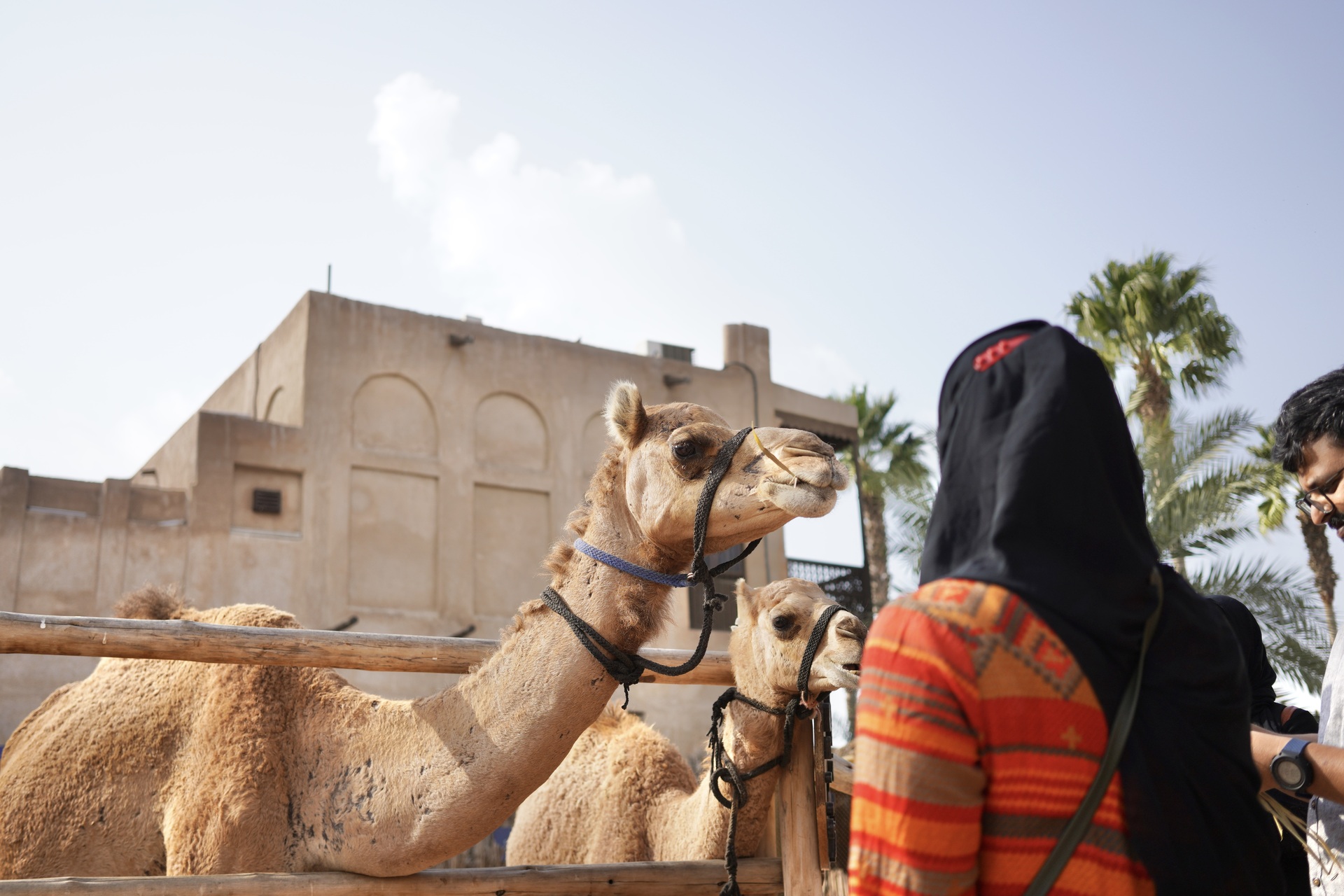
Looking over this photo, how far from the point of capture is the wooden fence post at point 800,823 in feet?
13.1

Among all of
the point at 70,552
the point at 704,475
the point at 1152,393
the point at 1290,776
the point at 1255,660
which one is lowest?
the point at 1290,776

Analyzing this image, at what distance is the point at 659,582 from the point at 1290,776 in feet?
5.43

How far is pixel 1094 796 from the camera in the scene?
4.81ft

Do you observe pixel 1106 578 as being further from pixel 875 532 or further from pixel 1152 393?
pixel 875 532

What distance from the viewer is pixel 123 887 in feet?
10.2

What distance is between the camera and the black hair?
2660 mm

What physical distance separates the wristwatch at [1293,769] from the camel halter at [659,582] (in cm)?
141

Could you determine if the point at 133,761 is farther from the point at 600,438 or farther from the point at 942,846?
the point at 600,438

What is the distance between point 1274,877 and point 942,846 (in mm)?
543

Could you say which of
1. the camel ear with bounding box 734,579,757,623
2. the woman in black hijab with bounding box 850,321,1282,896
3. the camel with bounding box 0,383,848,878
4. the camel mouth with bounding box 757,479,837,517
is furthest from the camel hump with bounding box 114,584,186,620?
the woman in black hijab with bounding box 850,321,1282,896

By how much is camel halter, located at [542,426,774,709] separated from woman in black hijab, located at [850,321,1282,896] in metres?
1.50

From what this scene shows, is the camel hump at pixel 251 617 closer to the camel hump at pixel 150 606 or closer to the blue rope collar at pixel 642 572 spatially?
the camel hump at pixel 150 606

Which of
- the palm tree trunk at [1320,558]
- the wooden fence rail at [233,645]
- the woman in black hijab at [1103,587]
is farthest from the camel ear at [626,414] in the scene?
the palm tree trunk at [1320,558]

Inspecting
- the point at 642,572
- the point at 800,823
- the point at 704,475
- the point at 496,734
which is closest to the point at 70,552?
the point at 800,823
